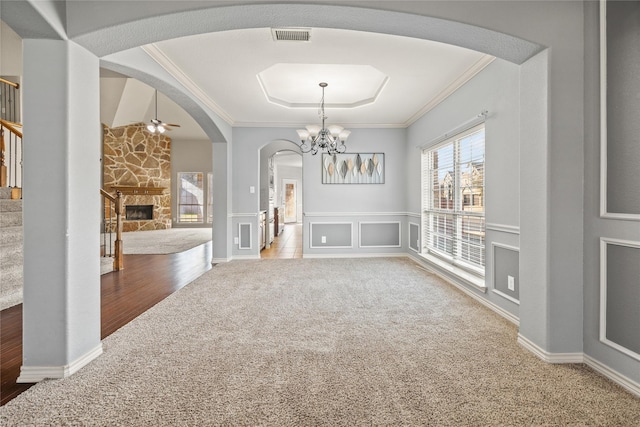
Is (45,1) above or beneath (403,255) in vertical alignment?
above

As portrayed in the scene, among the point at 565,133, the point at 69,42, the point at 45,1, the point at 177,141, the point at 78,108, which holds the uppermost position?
the point at 177,141

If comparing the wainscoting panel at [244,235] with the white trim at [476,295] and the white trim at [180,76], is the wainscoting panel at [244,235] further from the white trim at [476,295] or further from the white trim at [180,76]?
the white trim at [476,295]

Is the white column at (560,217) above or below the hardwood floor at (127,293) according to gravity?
above

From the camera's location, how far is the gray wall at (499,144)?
2805 millimetres

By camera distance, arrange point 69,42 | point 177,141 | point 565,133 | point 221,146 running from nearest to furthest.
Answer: point 69,42 → point 565,133 → point 221,146 → point 177,141

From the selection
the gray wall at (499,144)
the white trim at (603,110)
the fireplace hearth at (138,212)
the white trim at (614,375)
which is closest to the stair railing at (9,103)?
the fireplace hearth at (138,212)

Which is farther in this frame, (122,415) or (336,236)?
(336,236)

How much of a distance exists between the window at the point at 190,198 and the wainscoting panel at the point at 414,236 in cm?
862

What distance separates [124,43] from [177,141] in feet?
34.4

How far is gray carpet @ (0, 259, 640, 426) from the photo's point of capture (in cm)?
156

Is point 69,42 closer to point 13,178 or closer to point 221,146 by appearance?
point 221,146

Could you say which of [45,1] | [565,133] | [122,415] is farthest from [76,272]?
[565,133]

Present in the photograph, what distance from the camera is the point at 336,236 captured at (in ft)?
19.8

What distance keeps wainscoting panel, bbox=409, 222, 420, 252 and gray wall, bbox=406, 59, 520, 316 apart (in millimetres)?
2001
